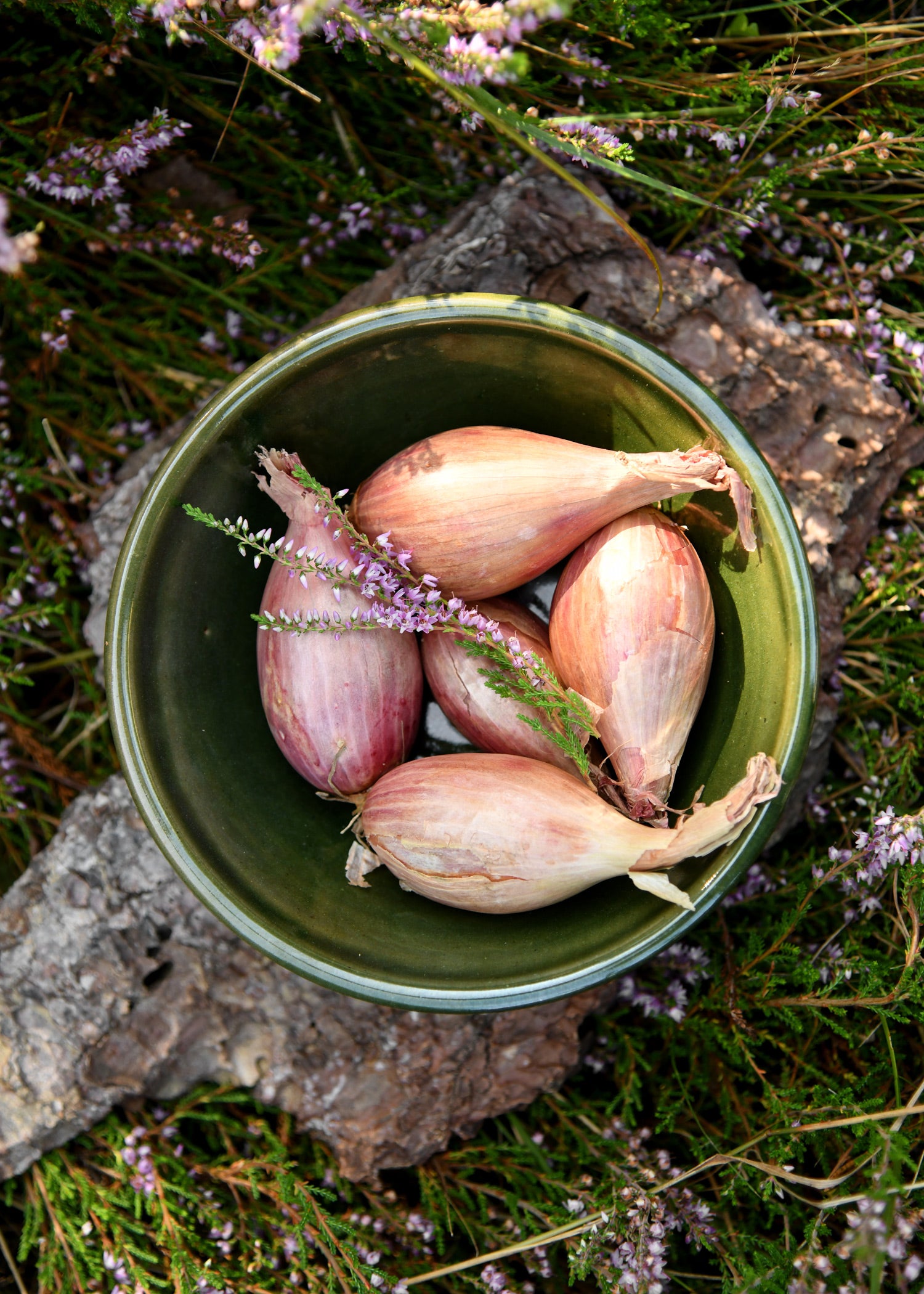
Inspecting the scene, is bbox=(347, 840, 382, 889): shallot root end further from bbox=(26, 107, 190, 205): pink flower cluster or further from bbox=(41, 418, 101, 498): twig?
bbox=(26, 107, 190, 205): pink flower cluster

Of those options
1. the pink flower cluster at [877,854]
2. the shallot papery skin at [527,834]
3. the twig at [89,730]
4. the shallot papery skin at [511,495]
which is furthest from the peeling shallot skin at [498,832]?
the twig at [89,730]

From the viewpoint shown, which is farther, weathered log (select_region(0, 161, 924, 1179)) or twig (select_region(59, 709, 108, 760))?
twig (select_region(59, 709, 108, 760))

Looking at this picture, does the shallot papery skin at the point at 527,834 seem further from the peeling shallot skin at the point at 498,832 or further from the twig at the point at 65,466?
the twig at the point at 65,466

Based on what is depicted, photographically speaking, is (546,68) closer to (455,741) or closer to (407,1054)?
(455,741)

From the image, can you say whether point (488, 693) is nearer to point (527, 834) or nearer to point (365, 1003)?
point (527, 834)

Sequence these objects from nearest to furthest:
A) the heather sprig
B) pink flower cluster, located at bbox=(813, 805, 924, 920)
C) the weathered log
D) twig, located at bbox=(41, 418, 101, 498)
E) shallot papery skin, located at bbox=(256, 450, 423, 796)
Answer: the heather sprig
shallot papery skin, located at bbox=(256, 450, 423, 796)
pink flower cluster, located at bbox=(813, 805, 924, 920)
the weathered log
twig, located at bbox=(41, 418, 101, 498)

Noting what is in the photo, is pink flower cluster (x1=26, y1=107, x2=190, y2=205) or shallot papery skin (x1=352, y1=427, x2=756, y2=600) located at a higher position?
pink flower cluster (x1=26, y1=107, x2=190, y2=205)

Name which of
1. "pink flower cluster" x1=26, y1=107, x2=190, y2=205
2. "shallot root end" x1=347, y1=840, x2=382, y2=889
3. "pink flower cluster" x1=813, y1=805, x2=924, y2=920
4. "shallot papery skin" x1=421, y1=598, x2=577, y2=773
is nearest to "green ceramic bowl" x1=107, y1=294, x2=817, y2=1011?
"shallot root end" x1=347, y1=840, x2=382, y2=889

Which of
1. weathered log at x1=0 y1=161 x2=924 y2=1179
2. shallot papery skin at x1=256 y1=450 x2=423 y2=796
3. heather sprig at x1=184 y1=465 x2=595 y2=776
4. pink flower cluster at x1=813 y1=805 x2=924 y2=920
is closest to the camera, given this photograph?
heather sprig at x1=184 y1=465 x2=595 y2=776
